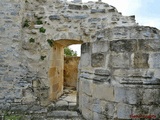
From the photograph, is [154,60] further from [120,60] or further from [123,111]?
[123,111]

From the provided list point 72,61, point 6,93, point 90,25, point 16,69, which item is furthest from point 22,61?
point 72,61

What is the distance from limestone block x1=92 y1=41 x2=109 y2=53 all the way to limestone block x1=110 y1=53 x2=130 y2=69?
0.20 meters

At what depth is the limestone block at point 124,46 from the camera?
331 cm

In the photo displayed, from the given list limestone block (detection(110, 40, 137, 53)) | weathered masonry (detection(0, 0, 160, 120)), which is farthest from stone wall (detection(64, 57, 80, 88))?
limestone block (detection(110, 40, 137, 53))

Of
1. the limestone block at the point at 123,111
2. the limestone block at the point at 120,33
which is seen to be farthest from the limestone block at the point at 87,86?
the limestone block at the point at 120,33

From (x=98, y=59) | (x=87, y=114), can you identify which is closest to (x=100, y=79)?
(x=98, y=59)

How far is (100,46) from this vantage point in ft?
11.8

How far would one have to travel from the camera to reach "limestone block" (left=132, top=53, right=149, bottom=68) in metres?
3.26

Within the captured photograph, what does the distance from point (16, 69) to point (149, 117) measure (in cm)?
364

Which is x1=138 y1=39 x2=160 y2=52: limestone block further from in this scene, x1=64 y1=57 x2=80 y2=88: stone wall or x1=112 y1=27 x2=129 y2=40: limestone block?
x1=64 y1=57 x2=80 y2=88: stone wall

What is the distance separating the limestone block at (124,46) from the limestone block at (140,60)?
0.11 meters

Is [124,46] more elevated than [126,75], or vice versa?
[124,46]

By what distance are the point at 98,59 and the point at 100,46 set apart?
203mm

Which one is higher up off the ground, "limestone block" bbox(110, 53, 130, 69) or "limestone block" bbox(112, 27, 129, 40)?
"limestone block" bbox(112, 27, 129, 40)
